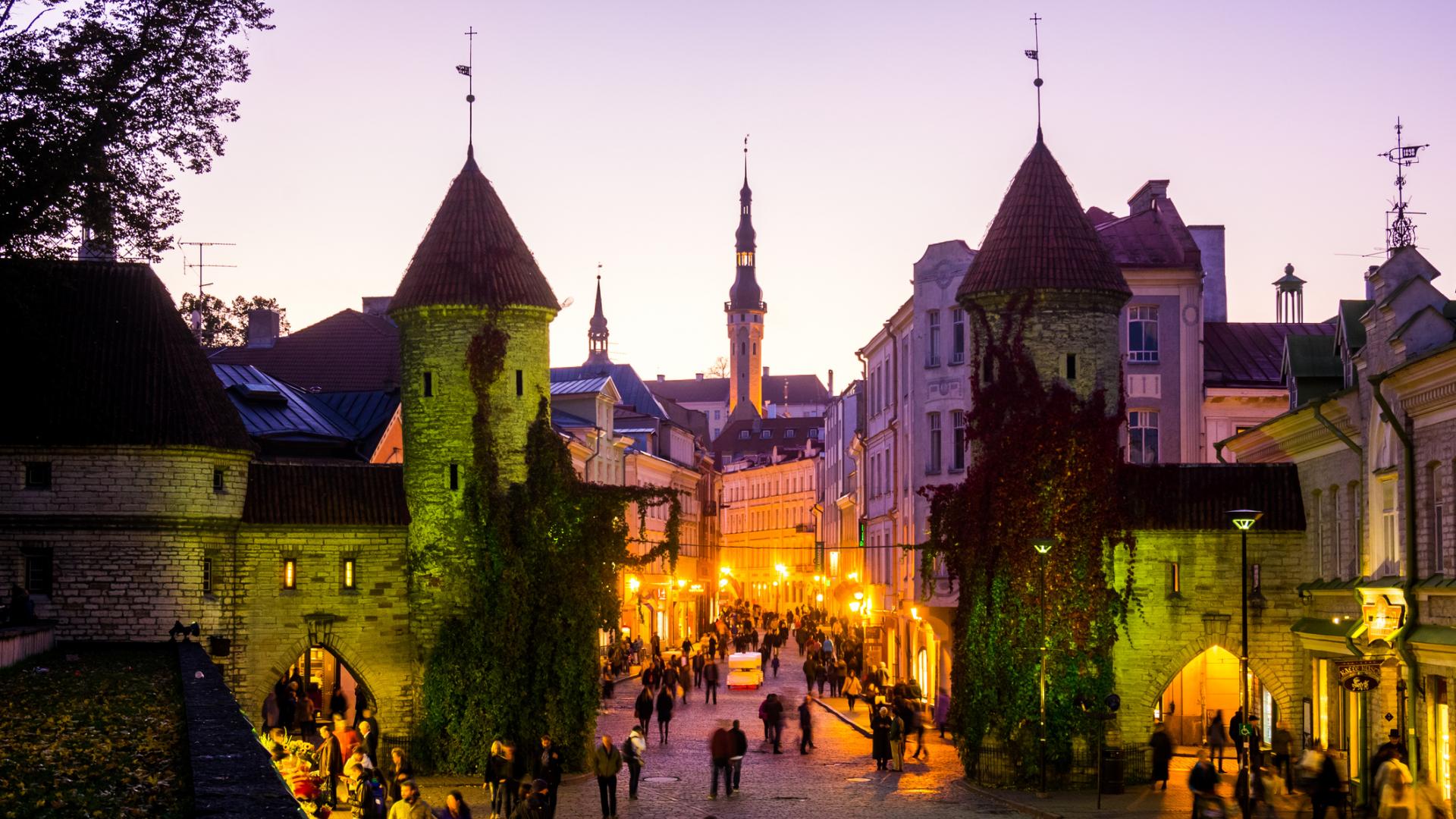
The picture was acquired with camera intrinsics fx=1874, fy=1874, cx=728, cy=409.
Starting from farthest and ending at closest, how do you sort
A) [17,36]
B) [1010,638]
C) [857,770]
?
[857,770] < [1010,638] < [17,36]

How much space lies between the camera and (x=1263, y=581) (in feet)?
125

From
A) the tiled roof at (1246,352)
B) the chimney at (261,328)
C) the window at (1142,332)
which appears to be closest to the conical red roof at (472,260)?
the window at (1142,332)

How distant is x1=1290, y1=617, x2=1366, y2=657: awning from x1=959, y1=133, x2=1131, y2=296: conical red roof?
7913mm

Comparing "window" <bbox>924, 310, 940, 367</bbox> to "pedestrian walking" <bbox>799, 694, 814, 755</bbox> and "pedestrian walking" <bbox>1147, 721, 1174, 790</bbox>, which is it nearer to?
"pedestrian walking" <bbox>799, 694, 814, 755</bbox>

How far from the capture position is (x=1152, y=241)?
52750 millimetres

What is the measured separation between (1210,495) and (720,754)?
11.7m

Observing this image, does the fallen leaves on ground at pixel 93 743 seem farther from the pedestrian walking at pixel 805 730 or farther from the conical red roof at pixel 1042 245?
the conical red roof at pixel 1042 245

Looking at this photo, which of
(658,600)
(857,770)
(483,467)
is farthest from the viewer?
(658,600)

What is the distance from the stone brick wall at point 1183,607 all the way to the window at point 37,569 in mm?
22576

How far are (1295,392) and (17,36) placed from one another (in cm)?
2442

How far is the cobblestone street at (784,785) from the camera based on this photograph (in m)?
32.8

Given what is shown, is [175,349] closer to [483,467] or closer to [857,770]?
[483,467]

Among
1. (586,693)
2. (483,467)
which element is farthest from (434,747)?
(483,467)

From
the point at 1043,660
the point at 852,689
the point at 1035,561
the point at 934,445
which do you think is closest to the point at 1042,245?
the point at 1035,561
